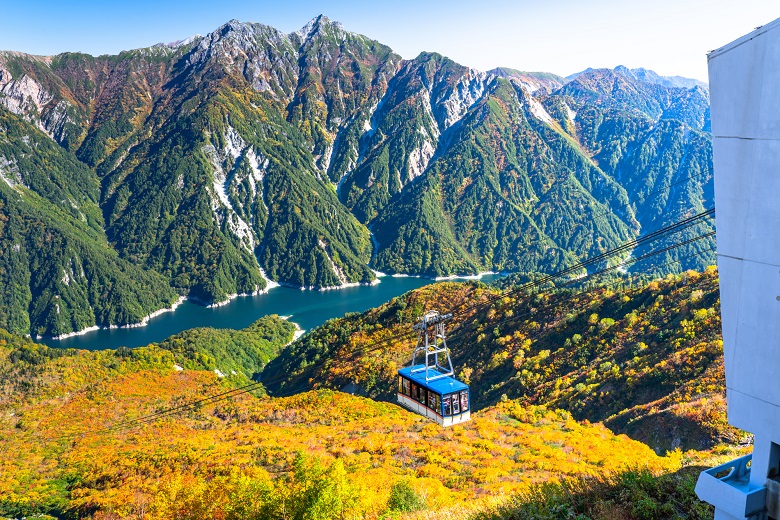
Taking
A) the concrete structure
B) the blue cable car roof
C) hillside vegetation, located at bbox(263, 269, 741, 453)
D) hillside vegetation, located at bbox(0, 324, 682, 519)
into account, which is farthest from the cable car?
the concrete structure

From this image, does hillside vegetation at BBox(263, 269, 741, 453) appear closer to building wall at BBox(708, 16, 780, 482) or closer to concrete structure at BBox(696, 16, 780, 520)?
concrete structure at BBox(696, 16, 780, 520)

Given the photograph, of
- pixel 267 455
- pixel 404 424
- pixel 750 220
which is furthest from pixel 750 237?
pixel 404 424

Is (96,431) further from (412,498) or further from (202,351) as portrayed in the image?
(202,351)

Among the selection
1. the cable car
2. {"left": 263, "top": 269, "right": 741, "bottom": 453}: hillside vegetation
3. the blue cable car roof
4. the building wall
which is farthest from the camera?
{"left": 263, "top": 269, "right": 741, "bottom": 453}: hillside vegetation

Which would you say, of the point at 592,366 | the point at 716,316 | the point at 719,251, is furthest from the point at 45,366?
the point at 719,251

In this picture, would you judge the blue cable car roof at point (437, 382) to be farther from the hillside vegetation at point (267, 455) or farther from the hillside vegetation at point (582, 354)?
the hillside vegetation at point (582, 354)

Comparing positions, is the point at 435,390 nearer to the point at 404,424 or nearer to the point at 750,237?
the point at 404,424
